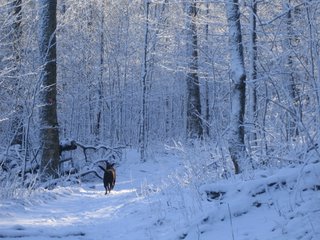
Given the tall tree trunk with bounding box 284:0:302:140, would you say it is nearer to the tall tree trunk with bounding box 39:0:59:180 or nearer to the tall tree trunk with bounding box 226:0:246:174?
the tall tree trunk with bounding box 226:0:246:174

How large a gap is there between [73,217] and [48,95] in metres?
4.41

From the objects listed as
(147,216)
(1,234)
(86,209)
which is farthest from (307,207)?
(86,209)

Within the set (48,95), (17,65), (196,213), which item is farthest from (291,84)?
(17,65)

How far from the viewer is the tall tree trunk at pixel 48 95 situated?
1082 cm

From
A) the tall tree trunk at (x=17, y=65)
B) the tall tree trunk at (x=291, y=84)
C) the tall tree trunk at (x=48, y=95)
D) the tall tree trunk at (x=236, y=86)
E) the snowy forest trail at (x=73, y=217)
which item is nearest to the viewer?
the tall tree trunk at (x=291, y=84)

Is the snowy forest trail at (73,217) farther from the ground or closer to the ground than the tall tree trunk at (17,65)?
closer to the ground

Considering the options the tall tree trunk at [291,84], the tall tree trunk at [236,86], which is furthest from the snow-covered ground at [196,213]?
the tall tree trunk at [236,86]

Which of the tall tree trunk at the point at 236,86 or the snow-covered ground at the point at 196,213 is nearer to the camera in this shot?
the snow-covered ground at the point at 196,213

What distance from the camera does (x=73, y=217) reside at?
736cm

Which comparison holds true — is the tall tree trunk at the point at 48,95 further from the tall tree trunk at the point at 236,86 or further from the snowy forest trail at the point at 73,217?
the tall tree trunk at the point at 236,86

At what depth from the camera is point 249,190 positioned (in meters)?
5.21

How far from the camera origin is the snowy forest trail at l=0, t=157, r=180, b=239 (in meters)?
5.85

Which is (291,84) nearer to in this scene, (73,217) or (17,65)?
(73,217)

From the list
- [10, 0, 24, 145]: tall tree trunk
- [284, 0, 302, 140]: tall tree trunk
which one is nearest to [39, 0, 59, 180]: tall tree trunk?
[10, 0, 24, 145]: tall tree trunk
